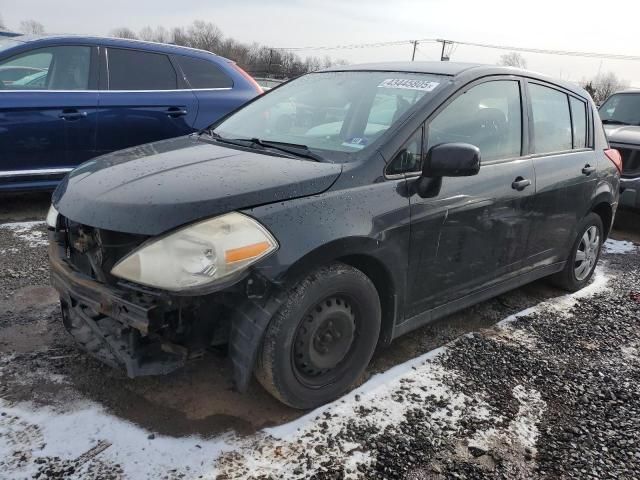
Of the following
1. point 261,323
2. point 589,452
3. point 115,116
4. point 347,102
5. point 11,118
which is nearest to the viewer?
point 261,323

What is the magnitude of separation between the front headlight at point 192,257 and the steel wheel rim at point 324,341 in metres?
0.49

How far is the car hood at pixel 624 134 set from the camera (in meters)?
7.21

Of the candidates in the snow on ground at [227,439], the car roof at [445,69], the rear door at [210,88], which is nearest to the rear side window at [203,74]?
the rear door at [210,88]

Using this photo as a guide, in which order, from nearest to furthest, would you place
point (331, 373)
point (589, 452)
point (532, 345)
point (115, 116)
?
point (589, 452), point (331, 373), point (532, 345), point (115, 116)

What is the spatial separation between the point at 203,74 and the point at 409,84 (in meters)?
3.65

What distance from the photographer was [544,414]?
9.14 feet

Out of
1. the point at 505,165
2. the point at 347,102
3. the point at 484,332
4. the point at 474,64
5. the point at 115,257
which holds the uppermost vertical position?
the point at 474,64

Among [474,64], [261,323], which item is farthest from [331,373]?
[474,64]

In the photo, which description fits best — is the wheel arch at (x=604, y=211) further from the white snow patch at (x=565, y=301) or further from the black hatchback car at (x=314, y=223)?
the black hatchback car at (x=314, y=223)

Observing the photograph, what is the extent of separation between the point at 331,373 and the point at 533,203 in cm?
188

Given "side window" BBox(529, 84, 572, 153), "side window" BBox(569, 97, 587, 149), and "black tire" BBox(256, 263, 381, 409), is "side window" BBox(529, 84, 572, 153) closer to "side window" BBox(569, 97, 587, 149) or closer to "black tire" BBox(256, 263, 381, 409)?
"side window" BBox(569, 97, 587, 149)

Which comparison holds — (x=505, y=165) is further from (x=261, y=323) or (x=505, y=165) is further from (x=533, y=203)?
(x=261, y=323)

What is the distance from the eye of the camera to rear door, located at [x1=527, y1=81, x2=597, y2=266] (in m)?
3.67

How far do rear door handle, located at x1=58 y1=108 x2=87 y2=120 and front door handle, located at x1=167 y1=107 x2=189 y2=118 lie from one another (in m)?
0.88
